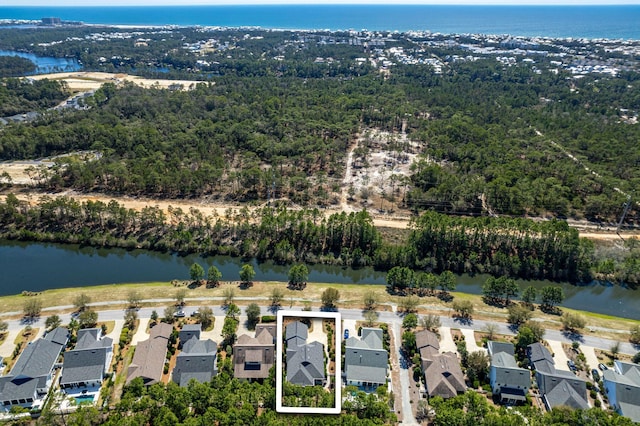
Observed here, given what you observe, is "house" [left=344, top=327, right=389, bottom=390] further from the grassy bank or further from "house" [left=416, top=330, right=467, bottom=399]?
the grassy bank

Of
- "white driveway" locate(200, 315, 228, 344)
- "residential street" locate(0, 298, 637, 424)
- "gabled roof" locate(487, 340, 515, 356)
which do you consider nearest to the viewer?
"gabled roof" locate(487, 340, 515, 356)

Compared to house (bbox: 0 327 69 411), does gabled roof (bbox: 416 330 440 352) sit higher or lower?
higher

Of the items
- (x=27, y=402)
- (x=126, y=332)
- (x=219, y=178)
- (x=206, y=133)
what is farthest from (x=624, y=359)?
(x=206, y=133)

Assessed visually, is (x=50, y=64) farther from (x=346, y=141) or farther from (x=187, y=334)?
(x=187, y=334)

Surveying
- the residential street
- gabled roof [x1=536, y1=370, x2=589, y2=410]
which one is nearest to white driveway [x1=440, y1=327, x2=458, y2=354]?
the residential street

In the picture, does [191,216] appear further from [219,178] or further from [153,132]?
[153,132]

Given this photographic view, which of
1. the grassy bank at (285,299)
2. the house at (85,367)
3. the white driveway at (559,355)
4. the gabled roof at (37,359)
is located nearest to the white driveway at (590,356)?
the white driveway at (559,355)
